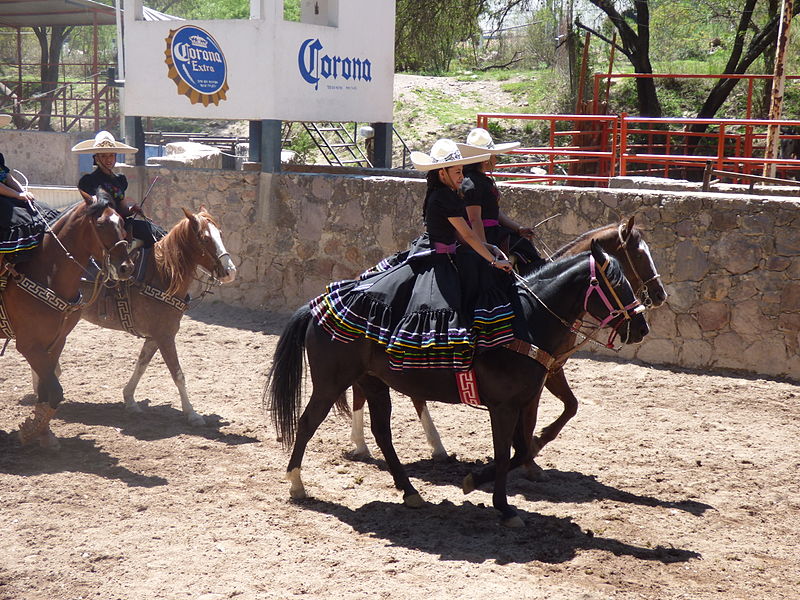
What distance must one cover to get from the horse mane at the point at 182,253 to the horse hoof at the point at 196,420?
112 cm

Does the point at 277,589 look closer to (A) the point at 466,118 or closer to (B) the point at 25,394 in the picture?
(B) the point at 25,394

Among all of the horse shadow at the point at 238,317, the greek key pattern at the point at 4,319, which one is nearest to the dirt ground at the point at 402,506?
the greek key pattern at the point at 4,319

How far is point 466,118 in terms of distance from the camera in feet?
78.8

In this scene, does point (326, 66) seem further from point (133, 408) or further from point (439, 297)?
point (439, 297)

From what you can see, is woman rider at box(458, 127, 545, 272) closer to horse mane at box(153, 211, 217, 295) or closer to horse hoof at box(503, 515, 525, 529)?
horse hoof at box(503, 515, 525, 529)

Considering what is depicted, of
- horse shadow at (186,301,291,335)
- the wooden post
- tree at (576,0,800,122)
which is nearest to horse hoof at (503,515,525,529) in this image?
horse shadow at (186,301,291,335)

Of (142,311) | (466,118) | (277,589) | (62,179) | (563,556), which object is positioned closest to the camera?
(277,589)

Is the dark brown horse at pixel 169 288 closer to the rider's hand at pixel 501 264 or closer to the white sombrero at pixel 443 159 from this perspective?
the white sombrero at pixel 443 159

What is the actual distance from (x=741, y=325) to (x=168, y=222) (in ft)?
25.6

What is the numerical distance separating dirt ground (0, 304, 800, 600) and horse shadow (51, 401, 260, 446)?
1.2 inches

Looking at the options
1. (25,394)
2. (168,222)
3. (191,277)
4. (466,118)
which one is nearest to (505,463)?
(191,277)

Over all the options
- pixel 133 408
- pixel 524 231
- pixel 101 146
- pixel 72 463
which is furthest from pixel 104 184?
pixel 524 231

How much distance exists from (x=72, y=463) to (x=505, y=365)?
3.44 meters

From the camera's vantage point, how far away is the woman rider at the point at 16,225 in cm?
645
